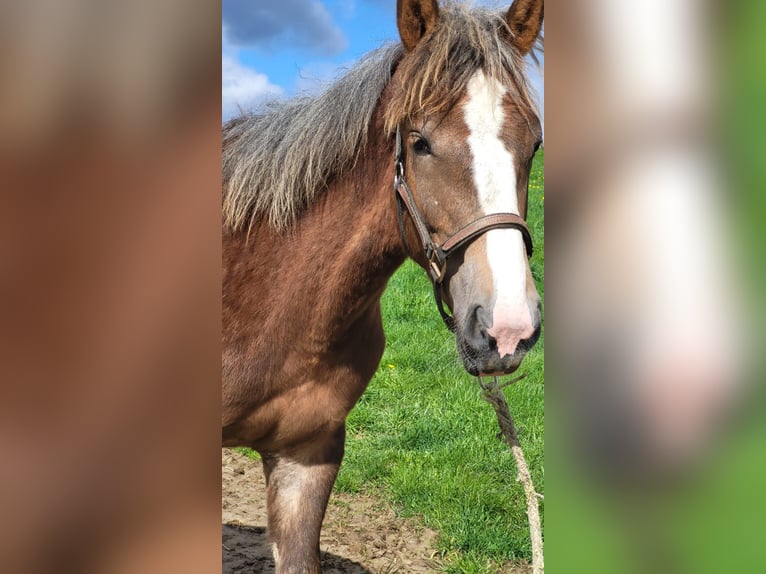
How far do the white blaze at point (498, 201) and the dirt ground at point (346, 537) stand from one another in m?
1.68

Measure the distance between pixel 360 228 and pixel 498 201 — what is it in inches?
18.9

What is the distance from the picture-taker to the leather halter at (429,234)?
1.34 meters

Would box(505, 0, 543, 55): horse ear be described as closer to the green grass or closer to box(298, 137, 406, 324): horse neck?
box(298, 137, 406, 324): horse neck

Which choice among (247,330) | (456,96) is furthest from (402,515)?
(456,96)

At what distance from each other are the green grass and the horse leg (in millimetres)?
716

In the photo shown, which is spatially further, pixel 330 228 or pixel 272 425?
pixel 272 425

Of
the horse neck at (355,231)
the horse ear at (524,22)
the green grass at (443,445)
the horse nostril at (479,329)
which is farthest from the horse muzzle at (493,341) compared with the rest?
the green grass at (443,445)

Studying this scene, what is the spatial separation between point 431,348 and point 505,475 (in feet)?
2.68

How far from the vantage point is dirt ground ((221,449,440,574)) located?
2596 millimetres
